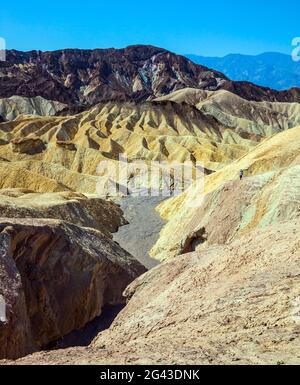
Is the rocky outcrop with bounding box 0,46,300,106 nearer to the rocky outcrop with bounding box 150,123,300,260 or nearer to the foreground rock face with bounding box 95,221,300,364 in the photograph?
the rocky outcrop with bounding box 150,123,300,260

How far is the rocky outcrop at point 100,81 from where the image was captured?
527 feet

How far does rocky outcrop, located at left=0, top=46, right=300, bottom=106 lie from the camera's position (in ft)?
527

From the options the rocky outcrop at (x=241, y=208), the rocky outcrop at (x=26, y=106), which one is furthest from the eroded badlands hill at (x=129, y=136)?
the rocky outcrop at (x=26, y=106)

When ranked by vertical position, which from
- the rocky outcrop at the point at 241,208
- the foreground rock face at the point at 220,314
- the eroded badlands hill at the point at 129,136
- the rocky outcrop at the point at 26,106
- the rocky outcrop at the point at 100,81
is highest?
the rocky outcrop at the point at 100,81

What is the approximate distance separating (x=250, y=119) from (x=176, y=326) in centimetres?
13859

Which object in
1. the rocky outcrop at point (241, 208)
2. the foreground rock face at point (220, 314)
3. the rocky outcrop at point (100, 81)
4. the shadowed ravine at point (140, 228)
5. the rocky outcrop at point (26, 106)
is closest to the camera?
the foreground rock face at point (220, 314)

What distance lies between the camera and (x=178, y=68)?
199 metres

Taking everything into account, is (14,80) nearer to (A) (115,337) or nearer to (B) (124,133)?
(B) (124,133)

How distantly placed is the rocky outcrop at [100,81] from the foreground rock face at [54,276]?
133m

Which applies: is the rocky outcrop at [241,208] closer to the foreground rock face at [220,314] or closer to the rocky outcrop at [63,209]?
the rocky outcrop at [63,209]

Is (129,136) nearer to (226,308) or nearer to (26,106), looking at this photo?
(26,106)

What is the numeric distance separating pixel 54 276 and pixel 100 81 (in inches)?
6594

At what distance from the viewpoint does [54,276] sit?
20.7 m
